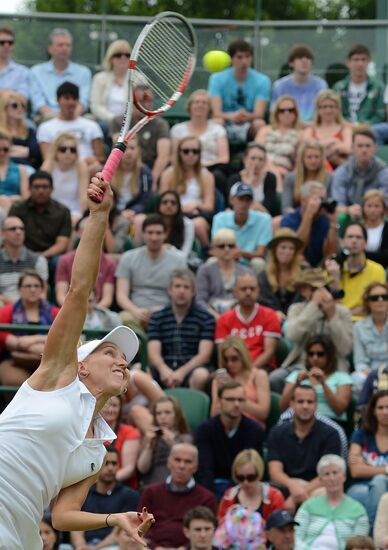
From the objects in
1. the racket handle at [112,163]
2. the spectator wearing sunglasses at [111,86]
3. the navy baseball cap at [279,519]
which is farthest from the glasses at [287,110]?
the racket handle at [112,163]

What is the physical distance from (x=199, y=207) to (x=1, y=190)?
1.99m

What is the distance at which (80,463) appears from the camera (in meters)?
6.30

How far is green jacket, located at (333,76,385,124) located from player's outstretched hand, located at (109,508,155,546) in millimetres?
11018

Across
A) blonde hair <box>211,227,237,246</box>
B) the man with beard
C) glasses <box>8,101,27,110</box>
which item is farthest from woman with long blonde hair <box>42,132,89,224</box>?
the man with beard

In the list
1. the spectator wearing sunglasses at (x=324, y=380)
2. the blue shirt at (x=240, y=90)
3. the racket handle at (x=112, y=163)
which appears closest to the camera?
the racket handle at (x=112, y=163)

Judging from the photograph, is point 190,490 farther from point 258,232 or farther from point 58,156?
point 58,156

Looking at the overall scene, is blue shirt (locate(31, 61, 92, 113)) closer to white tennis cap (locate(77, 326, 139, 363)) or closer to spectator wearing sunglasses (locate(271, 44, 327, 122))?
spectator wearing sunglasses (locate(271, 44, 327, 122))

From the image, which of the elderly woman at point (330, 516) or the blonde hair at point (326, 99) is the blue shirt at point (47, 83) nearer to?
the blonde hair at point (326, 99)

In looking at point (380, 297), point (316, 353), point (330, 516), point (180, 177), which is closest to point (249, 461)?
point (330, 516)

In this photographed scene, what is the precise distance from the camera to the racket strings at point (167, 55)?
25.2ft

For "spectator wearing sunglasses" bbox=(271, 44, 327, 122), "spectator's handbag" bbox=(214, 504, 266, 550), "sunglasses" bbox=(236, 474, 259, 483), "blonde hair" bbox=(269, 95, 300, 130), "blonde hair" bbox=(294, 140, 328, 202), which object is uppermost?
"spectator wearing sunglasses" bbox=(271, 44, 327, 122)

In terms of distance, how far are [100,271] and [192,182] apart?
6.47 feet

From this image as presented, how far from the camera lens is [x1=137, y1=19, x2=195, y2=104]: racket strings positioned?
7.67 metres

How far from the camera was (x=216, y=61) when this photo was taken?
16.8m
